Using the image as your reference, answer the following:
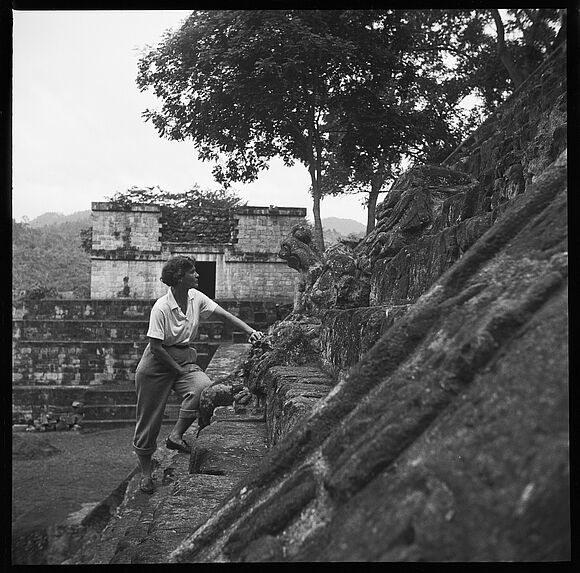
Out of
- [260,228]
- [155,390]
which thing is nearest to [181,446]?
[155,390]

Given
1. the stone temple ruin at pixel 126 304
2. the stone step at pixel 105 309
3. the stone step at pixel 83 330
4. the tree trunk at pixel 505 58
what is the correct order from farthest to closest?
the stone step at pixel 105 309
the stone step at pixel 83 330
the stone temple ruin at pixel 126 304
the tree trunk at pixel 505 58

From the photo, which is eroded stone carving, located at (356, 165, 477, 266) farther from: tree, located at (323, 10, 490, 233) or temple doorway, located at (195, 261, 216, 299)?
temple doorway, located at (195, 261, 216, 299)

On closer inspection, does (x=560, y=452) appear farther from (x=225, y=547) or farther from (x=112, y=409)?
(x=112, y=409)

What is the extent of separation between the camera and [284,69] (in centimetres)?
475

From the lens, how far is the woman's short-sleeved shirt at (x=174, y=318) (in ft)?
12.0

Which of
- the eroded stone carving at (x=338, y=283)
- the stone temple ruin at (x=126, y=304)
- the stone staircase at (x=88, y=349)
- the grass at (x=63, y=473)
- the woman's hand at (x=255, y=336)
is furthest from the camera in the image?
the stone temple ruin at (x=126, y=304)

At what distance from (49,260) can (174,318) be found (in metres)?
19.7

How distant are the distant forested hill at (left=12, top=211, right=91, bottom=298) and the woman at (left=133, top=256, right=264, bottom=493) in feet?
51.3

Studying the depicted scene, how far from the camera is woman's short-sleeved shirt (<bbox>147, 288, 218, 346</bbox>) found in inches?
145

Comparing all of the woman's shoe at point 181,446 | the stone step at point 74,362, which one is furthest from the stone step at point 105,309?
the woman's shoe at point 181,446

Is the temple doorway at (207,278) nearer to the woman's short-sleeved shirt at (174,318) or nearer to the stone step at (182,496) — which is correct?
the stone step at (182,496)

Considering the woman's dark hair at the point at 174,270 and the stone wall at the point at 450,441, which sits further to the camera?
the woman's dark hair at the point at 174,270
